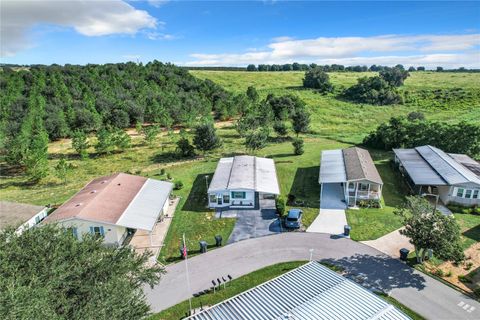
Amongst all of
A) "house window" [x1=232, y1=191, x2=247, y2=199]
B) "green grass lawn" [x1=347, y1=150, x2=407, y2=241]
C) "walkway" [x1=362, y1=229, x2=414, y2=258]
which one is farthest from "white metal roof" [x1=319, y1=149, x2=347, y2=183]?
"house window" [x1=232, y1=191, x2=247, y2=199]

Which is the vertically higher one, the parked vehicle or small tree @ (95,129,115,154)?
small tree @ (95,129,115,154)

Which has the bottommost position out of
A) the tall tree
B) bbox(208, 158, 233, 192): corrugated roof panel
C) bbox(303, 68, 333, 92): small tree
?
bbox(208, 158, 233, 192): corrugated roof panel

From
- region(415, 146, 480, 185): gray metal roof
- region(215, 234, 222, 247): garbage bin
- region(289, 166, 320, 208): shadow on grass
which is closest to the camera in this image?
region(215, 234, 222, 247): garbage bin

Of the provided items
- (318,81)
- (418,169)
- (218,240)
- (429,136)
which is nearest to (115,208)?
(218,240)

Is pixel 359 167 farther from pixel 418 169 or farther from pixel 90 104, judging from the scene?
pixel 90 104

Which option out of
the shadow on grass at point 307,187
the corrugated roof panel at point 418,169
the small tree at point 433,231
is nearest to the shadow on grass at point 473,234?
the corrugated roof panel at point 418,169

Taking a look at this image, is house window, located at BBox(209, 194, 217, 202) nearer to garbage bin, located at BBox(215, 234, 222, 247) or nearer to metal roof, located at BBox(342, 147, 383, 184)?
garbage bin, located at BBox(215, 234, 222, 247)
